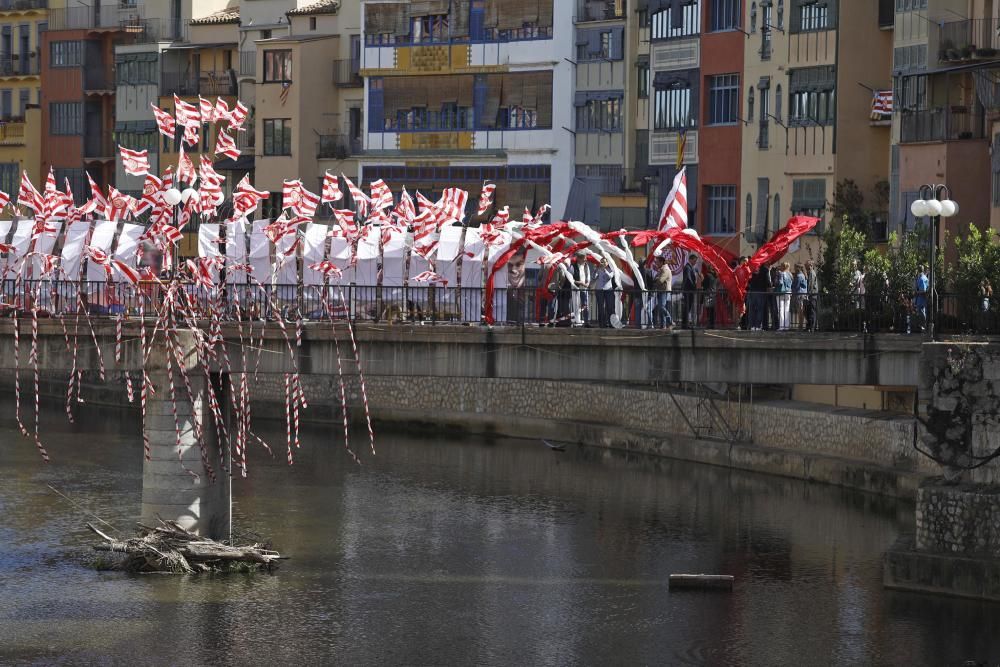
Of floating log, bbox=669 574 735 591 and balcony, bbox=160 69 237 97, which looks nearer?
floating log, bbox=669 574 735 591

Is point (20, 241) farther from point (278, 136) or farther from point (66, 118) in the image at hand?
point (66, 118)

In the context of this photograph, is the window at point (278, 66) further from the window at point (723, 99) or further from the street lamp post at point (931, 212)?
the street lamp post at point (931, 212)

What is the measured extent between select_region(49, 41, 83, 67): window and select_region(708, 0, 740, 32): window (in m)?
40.9

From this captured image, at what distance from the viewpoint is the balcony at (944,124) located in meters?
75.2

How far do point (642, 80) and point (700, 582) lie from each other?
4113cm

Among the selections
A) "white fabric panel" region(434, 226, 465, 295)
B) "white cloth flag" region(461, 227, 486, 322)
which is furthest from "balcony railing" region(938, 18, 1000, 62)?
"white fabric panel" region(434, 226, 465, 295)

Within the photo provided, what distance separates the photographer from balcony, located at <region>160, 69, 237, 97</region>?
11082 centimetres

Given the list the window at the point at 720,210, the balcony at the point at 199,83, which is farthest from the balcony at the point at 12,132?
the window at the point at 720,210

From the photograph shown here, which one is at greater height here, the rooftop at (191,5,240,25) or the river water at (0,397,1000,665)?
the rooftop at (191,5,240,25)

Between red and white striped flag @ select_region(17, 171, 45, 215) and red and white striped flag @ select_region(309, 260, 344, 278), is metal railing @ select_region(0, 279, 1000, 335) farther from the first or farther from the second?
red and white striped flag @ select_region(309, 260, 344, 278)

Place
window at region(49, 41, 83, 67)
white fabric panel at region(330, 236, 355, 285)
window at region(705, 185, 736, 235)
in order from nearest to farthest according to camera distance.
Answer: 1. white fabric panel at region(330, 236, 355, 285)
2. window at region(705, 185, 736, 235)
3. window at region(49, 41, 83, 67)

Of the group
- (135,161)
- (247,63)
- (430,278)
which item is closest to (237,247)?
(430,278)

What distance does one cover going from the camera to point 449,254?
221 ft

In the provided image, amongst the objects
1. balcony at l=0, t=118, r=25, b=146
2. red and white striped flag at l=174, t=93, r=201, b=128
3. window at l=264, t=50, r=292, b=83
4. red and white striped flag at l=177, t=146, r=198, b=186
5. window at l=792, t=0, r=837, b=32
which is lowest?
red and white striped flag at l=177, t=146, r=198, b=186
